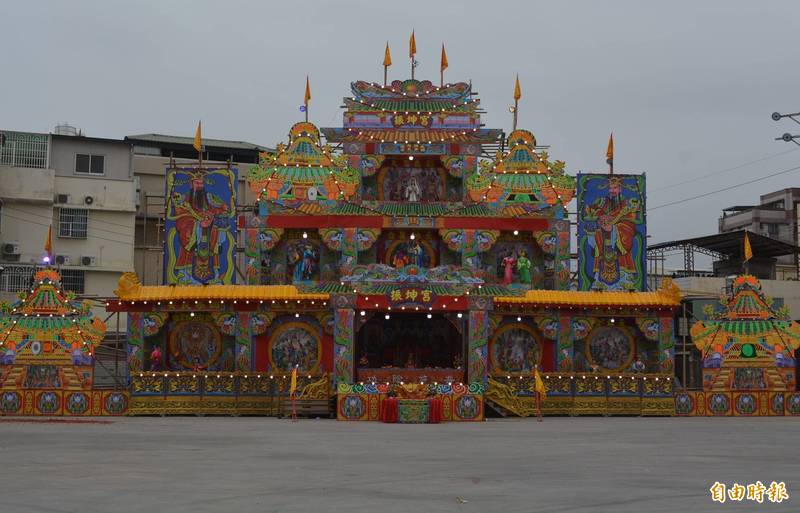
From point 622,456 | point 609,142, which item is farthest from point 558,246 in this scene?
point 622,456

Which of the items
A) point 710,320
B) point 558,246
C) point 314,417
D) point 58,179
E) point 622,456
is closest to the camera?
point 622,456

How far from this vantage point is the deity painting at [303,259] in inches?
2039

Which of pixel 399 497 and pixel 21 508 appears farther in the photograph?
pixel 399 497

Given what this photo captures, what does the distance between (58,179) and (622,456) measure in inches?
1945

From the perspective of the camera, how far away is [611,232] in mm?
52594

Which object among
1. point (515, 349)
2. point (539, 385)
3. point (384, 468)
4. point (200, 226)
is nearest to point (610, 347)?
point (515, 349)

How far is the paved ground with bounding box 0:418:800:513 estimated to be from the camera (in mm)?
18297

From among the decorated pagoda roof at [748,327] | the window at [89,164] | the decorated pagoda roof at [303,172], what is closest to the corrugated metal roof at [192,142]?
the window at [89,164]

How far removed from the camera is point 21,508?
17375 mm

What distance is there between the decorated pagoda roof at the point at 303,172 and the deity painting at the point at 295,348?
22.1 feet

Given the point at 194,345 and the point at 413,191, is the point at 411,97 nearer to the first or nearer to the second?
Answer: the point at 413,191

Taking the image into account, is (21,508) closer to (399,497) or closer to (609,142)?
(399,497)

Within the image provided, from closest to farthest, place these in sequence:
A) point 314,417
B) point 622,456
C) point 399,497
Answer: point 399,497 < point 622,456 < point 314,417

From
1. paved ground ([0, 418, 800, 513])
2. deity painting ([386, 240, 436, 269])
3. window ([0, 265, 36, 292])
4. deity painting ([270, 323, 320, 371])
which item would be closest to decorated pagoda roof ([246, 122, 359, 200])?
deity painting ([386, 240, 436, 269])
